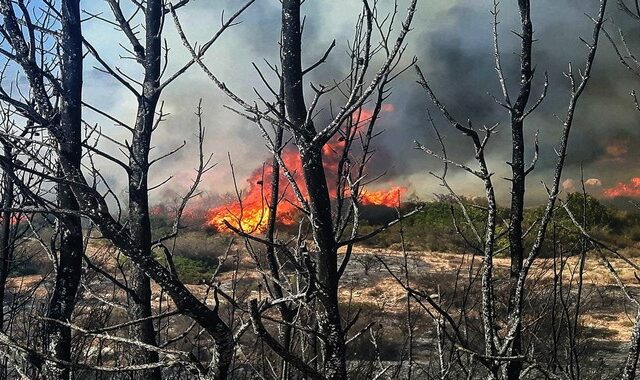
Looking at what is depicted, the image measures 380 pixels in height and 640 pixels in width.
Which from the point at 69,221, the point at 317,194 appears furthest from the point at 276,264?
the point at 317,194

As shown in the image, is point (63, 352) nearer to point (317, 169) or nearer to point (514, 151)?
point (317, 169)

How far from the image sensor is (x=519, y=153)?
9.30 ft

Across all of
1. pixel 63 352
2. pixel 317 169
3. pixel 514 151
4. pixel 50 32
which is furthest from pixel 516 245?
pixel 50 32

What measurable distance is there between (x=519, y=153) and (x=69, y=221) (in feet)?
6.99

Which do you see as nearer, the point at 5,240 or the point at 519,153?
the point at 519,153

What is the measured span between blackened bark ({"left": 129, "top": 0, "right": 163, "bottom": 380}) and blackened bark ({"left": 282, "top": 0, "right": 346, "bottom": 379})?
5.79ft

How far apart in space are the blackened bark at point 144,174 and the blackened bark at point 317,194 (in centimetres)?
176

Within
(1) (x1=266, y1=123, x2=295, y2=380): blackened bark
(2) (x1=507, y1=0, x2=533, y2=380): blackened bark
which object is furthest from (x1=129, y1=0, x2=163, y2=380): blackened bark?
(2) (x1=507, y1=0, x2=533, y2=380): blackened bark

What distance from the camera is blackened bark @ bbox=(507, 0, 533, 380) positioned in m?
2.75

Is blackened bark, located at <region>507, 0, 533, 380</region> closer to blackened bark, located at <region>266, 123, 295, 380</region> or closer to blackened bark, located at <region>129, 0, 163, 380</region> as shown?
blackened bark, located at <region>266, 123, 295, 380</region>

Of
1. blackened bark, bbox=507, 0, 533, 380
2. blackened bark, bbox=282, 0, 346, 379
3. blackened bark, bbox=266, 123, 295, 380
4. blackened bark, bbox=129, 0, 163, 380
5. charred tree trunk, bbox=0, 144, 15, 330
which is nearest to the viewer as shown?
blackened bark, bbox=282, 0, 346, 379

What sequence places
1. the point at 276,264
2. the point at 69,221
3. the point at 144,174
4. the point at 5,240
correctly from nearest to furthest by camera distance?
the point at 69,221
the point at 276,264
the point at 144,174
the point at 5,240

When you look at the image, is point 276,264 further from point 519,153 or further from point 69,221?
point 519,153

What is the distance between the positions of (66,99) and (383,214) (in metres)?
30.5
